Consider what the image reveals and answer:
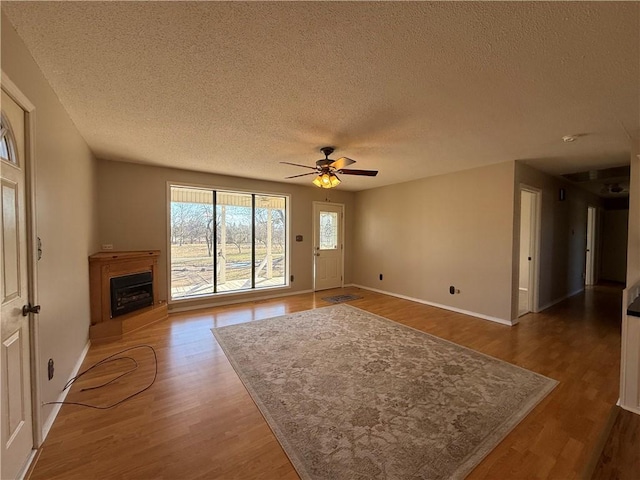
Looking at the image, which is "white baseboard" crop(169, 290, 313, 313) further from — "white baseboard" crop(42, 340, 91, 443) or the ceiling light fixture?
the ceiling light fixture

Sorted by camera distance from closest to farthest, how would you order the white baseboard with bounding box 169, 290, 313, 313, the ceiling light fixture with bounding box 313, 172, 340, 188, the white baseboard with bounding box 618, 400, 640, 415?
the white baseboard with bounding box 618, 400, 640, 415 < the ceiling light fixture with bounding box 313, 172, 340, 188 < the white baseboard with bounding box 169, 290, 313, 313

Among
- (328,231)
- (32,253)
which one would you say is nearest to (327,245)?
(328,231)

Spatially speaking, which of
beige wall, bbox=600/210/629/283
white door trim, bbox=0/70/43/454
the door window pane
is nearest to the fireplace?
white door trim, bbox=0/70/43/454

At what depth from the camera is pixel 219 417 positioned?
78.4 inches

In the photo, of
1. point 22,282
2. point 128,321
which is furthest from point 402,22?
point 128,321

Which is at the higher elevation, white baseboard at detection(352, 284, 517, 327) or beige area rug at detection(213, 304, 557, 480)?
white baseboard at detection(352, 284, 517, 327)

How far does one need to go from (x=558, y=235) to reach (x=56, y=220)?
721 cm

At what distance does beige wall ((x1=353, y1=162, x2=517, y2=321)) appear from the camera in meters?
4.03

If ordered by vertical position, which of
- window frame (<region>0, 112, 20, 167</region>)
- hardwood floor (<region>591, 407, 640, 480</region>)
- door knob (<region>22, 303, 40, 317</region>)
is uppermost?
window frame (<region>0, 112, 20, 167</region>)

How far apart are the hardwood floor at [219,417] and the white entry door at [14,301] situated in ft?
0.81

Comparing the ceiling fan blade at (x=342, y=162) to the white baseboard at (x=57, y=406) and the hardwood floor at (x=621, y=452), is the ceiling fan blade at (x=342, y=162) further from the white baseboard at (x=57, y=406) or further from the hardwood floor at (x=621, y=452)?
the white baseboard at (x=57, y=406)

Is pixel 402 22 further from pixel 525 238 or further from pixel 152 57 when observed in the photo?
pixel 525 238

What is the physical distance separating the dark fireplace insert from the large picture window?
558 mm

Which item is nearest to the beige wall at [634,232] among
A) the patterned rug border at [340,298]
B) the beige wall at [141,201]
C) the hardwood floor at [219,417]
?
the hardwood floor at [219,417]
